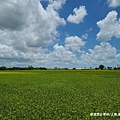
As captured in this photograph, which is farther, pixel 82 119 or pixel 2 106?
pixel 2 106

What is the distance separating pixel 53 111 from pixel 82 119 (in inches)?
81.6

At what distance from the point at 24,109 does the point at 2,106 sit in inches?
69.3

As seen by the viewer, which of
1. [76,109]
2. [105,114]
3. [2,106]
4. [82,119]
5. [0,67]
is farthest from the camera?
[0,67]

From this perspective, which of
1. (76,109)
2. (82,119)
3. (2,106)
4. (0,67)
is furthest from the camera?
(0,67)

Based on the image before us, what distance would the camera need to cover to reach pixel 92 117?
9.56m

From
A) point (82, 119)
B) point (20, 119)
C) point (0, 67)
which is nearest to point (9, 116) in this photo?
point (20, 119)

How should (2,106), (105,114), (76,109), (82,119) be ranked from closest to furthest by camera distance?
1. (82,119)
2. (105,114)
3. (76,109)
4. (2,106)

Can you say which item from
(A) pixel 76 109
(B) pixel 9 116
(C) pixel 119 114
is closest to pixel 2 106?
(B) pixel 9 116

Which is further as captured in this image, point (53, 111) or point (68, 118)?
point (53, 111)

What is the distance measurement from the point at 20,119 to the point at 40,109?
2171mm

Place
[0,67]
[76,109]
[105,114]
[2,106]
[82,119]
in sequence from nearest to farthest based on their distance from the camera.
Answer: [82,119] → [105,114] → [76,109] → [2,106] → [0,67]

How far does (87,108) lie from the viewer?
11477 mm

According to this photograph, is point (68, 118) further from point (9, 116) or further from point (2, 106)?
point (2, 106)

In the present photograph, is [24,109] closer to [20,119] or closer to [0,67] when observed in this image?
[20,119]
